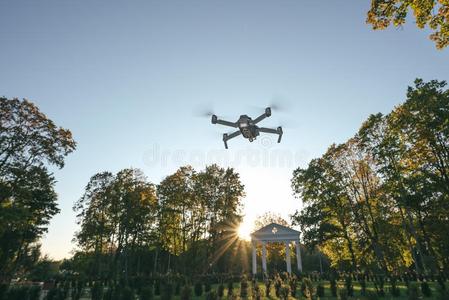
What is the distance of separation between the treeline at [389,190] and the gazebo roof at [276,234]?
4.79 m

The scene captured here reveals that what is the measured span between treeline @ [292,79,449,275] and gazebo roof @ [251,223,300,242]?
15.7ft

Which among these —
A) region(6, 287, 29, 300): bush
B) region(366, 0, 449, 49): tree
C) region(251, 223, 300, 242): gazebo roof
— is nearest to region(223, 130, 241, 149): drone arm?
region(366, 0, 449, 49): tree

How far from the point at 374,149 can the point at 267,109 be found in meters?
16.3

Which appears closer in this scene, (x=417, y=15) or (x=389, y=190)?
(x=417, y=15)

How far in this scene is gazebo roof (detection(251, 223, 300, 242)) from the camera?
36531mm

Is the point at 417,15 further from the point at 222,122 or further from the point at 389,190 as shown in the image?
the point at 389,190

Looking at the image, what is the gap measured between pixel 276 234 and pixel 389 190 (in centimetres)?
1758

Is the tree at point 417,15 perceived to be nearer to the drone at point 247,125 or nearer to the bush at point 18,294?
the drone at point 247,125

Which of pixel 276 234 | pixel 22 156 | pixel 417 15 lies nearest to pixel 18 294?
pixel 22 156

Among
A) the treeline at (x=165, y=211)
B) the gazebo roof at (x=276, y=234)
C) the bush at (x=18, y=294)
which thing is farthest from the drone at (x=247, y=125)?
the gazebo roof at (x=276, y=234)

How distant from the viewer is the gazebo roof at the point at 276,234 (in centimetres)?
3653

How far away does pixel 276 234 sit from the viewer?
3672 centimetres

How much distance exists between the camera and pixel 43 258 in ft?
155

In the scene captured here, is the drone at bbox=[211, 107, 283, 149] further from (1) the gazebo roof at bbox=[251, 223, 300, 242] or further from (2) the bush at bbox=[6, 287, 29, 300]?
(1) the gazebo roof at bbox=[251, 223, 300, 242]
